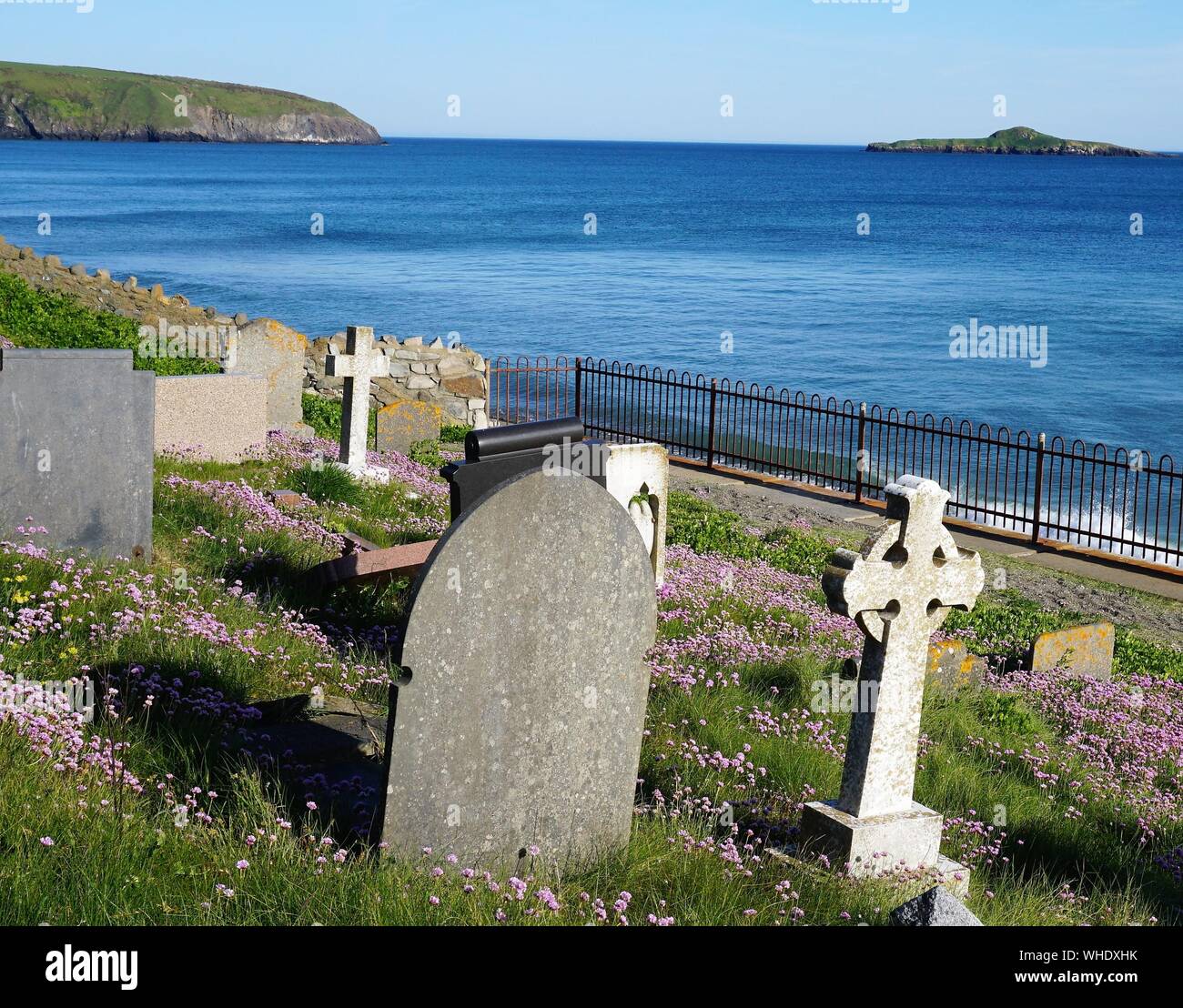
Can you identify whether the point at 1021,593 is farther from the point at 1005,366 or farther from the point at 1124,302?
the point at 1124,302

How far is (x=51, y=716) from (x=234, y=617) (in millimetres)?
1929

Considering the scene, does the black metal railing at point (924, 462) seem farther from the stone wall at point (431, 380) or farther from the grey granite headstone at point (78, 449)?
the grey granite headstone at point (78, 449)

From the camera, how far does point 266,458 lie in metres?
12.0

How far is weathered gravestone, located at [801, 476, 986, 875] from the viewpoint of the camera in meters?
5.17

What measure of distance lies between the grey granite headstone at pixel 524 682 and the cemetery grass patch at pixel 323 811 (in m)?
0.17

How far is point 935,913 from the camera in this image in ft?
12.6

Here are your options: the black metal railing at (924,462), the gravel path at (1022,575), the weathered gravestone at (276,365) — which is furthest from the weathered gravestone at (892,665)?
the weathered gravestone at (276,365)

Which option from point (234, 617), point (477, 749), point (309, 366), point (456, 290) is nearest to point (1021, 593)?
point (234, 617)

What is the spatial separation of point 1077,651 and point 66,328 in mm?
12207

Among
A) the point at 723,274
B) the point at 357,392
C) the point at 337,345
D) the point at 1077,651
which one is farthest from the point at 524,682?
the point at 723,274

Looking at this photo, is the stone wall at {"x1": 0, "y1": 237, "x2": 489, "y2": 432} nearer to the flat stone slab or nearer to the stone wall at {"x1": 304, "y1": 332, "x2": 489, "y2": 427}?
the stone wall at {"x1": 304, "y1": 332, "x2": 489, "y2": 427}

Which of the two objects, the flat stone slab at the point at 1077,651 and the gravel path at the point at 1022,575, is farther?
the gravel path at the point at 1022,575

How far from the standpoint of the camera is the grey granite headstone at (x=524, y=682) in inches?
165

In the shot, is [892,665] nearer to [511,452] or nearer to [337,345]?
[511,452]
